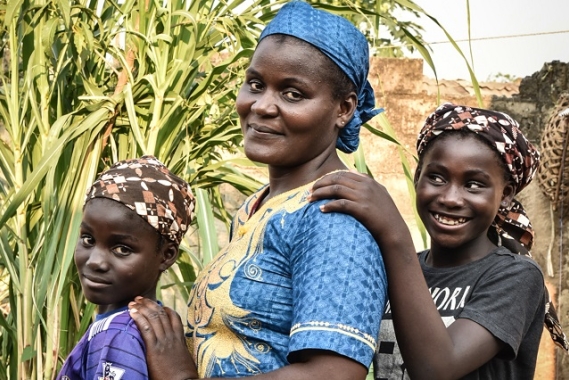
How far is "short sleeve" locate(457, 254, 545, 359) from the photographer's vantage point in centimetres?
194

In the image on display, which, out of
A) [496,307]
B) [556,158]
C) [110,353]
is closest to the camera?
[110,353]

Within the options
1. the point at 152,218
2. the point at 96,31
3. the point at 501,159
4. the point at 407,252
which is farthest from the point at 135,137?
the point at 407,252

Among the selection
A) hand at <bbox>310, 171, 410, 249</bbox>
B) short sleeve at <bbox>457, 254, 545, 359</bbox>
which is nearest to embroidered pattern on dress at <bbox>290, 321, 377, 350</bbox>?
hand at <bbox>310, 171, 410, 249</bbox>

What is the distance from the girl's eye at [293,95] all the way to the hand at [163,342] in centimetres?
50

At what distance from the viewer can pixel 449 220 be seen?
2.14m

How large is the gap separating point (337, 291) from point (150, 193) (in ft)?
2.25

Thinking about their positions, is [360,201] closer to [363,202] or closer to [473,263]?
[363,202]

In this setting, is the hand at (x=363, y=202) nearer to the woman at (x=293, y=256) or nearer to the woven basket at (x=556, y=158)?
the woman at (x=293, y=256)

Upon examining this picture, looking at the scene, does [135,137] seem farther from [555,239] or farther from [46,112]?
[555,239]

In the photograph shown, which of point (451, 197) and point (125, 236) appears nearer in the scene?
point (125, 236)

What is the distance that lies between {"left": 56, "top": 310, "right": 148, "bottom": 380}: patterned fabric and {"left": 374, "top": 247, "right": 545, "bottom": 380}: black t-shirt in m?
0.61

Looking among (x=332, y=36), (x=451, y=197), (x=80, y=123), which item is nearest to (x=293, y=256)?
(x=332, y=36)

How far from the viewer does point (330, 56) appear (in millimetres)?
1660

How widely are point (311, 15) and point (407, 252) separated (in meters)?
0.47
